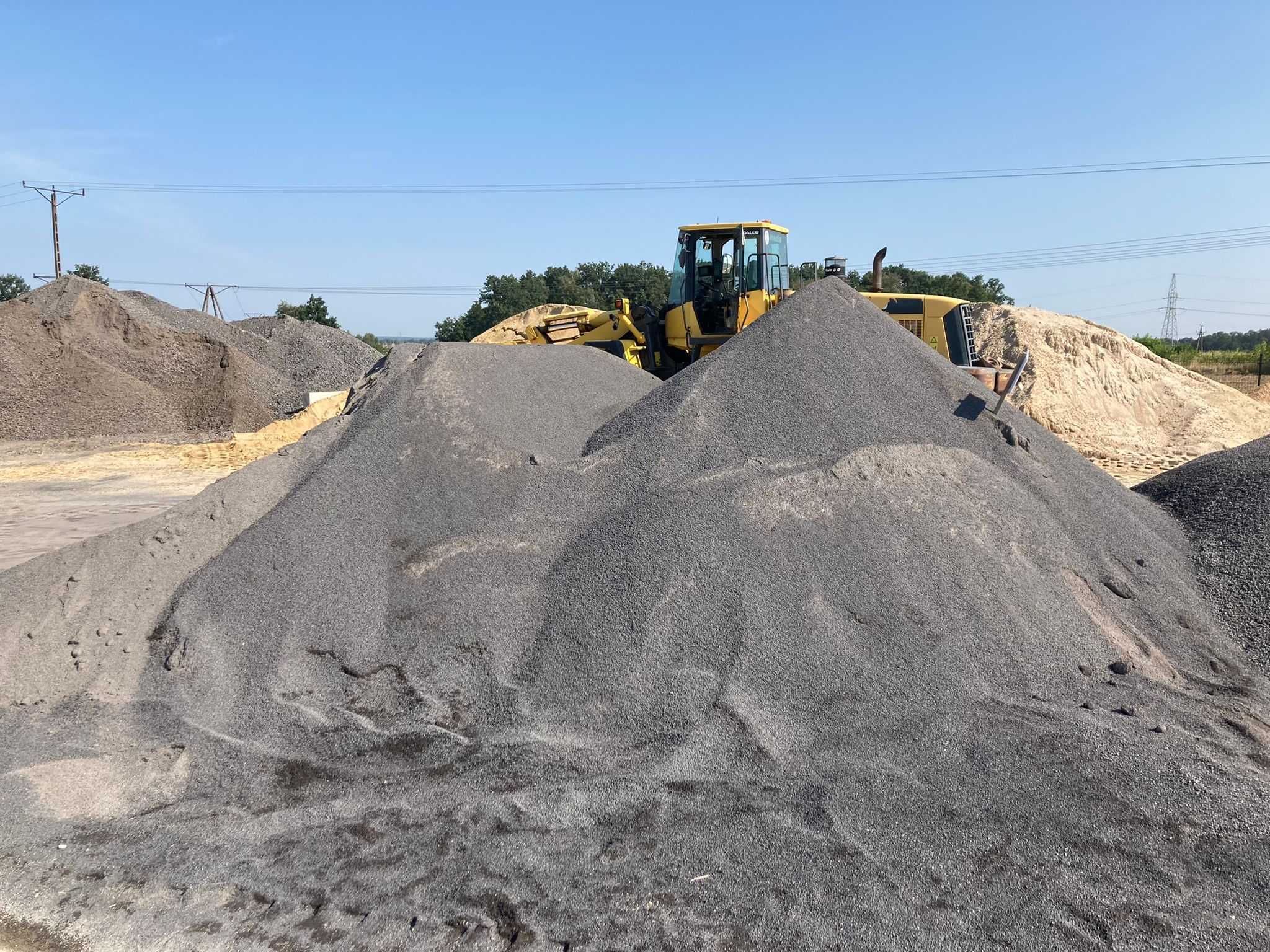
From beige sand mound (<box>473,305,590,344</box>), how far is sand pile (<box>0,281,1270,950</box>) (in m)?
11.1

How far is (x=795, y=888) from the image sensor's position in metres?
3.49

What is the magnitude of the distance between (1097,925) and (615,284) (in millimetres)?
44682

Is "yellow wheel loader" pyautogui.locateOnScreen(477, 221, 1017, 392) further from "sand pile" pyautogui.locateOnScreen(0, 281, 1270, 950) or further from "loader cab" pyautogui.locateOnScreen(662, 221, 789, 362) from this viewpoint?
"sand pile" pyautogui.locateOnScreen(0, 281, 1270, 950)

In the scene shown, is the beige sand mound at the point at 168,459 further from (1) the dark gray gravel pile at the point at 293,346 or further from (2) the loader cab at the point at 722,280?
(2) the loader cab at the point at 722,280

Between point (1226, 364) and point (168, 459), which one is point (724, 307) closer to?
point (168, 459)

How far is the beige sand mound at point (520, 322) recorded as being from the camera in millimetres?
18828

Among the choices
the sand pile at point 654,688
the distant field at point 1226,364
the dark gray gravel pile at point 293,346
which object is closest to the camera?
the sand pile at point 654,688

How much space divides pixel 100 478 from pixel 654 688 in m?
12.4

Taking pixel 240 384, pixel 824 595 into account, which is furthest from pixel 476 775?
pixel 240 384

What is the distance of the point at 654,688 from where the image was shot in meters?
4.98

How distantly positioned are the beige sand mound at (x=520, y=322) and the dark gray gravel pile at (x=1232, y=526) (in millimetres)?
12532

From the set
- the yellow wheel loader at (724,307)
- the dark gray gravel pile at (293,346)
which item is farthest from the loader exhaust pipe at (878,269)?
the dark gray gravel pile at (293,346)

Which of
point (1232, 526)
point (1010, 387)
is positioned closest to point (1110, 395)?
point (1232, 526)

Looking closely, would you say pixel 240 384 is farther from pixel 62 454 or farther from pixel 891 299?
pixel 891 299
